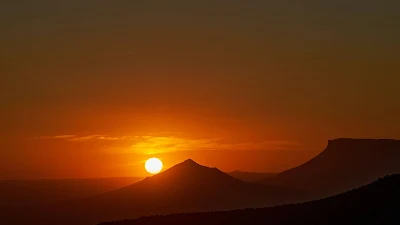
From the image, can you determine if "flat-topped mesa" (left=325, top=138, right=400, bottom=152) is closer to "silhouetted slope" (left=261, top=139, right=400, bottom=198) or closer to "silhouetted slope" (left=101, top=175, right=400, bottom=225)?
"silhouetted slope" (left=261, top=139, right=400, bottom=198)

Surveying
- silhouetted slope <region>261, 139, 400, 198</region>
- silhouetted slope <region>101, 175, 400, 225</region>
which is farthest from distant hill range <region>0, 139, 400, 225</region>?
silhouetted slope <region>101, 175, 400, 225</region>

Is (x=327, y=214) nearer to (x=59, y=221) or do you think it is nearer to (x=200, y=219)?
(x=200, y=219)

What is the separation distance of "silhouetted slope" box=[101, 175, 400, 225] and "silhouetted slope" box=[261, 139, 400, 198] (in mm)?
116908

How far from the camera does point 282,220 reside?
134 ft

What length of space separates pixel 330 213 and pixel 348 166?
146569mm

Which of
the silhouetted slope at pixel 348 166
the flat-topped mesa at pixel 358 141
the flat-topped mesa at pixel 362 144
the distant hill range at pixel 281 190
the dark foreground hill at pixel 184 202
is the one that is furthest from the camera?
the flat-topped mesa at pixel 362 144

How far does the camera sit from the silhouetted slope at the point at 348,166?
166 meters

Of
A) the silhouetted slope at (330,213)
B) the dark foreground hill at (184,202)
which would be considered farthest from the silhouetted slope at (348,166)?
the silhouetted slope at (330,213)

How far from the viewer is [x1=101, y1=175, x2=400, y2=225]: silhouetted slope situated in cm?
3762

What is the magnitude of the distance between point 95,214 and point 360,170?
3235 inches

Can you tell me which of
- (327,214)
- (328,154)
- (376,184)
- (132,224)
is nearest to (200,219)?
(132,224)

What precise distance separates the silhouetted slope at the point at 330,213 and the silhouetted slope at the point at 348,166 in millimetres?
116908

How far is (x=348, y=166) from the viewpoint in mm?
181250

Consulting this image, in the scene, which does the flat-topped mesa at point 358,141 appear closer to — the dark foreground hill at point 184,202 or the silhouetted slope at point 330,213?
the dark foreground hill at point 184,202
